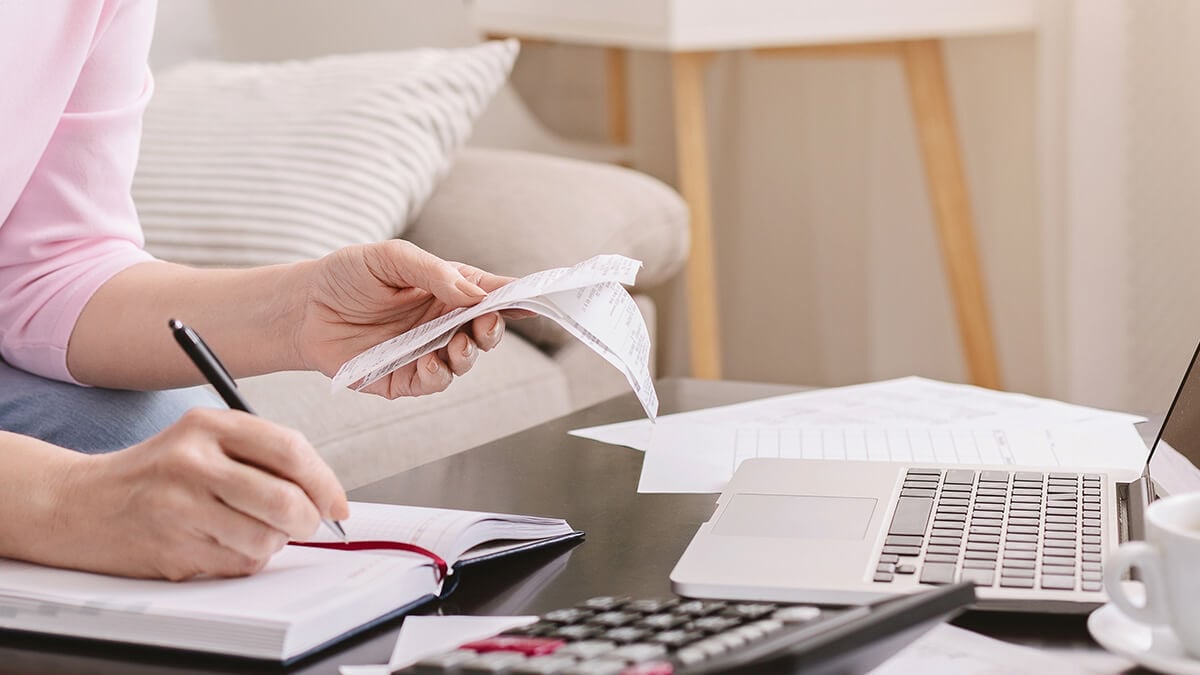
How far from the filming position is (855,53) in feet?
6.73

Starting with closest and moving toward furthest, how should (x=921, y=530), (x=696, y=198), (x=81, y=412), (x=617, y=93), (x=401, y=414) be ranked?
(x=921, y=530)
(x=81, y=412)
(x=401, y=414)
(x=696, y=198)
(x=617, y=93)

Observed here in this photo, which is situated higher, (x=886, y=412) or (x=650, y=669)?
(x=650, y=669)

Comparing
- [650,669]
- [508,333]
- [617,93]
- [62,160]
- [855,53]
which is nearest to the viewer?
[650,669]

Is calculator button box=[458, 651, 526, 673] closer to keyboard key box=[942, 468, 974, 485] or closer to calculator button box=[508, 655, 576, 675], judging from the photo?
calculator button box=[508, 655, 576, 675]

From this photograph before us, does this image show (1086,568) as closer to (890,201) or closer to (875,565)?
(875,565)

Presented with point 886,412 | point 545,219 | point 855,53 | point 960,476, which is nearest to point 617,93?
point 855,53

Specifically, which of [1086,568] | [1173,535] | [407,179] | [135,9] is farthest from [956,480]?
[407,179]

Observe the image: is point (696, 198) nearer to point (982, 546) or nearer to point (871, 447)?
point (871, 447)

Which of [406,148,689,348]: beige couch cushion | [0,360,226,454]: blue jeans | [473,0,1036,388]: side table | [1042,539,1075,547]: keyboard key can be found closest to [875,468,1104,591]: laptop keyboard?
[1042,539,1075,547]: keyboard key

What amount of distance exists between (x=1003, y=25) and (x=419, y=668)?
1721mm

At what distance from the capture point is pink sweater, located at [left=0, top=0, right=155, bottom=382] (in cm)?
92

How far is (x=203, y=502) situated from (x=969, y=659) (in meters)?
0.30

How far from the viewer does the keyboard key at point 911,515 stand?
0.64 metres

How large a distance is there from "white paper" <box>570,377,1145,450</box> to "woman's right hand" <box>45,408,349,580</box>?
40cm
